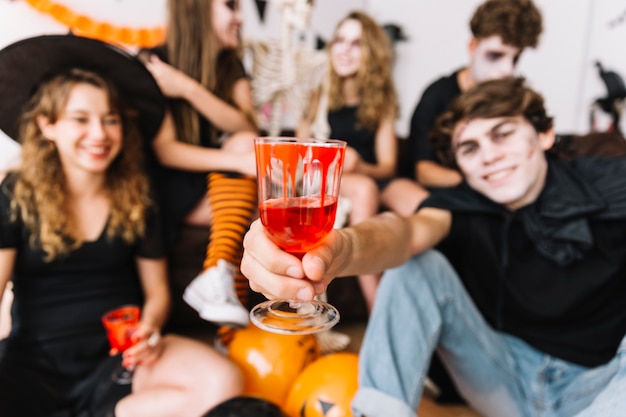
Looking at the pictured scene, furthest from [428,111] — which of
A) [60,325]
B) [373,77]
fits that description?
[60,325]

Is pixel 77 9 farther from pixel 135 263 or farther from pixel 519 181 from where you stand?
pixel 519 181

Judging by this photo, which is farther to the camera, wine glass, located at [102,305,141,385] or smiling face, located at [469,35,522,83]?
smiling face, located at [469,35,522,83]

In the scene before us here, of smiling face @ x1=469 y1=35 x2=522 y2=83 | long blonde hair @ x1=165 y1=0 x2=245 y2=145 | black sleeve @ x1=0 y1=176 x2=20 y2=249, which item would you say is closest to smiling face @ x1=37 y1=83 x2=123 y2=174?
black sleeve @ x1=0 y1=176 x2=20 y2=249

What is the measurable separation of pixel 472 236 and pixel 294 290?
88cm

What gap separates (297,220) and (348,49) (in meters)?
2.01

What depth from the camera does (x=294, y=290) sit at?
1.95 feet

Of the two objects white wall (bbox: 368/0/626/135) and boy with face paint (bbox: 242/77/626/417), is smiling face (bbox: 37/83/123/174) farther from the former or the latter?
white wall (bbox: 368/0/626/135)

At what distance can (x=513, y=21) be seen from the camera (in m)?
2.23

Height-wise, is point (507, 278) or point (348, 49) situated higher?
point (348, 49)

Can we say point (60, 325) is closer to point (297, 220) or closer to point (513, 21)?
point (297, 220)

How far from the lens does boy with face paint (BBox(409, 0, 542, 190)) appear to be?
2234mm

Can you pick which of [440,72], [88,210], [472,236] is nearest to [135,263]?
[88,210]

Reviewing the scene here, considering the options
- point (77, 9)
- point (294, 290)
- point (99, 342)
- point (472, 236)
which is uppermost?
point (77, 9)

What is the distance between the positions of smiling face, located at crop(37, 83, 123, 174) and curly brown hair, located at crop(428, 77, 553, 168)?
3.28 ft
